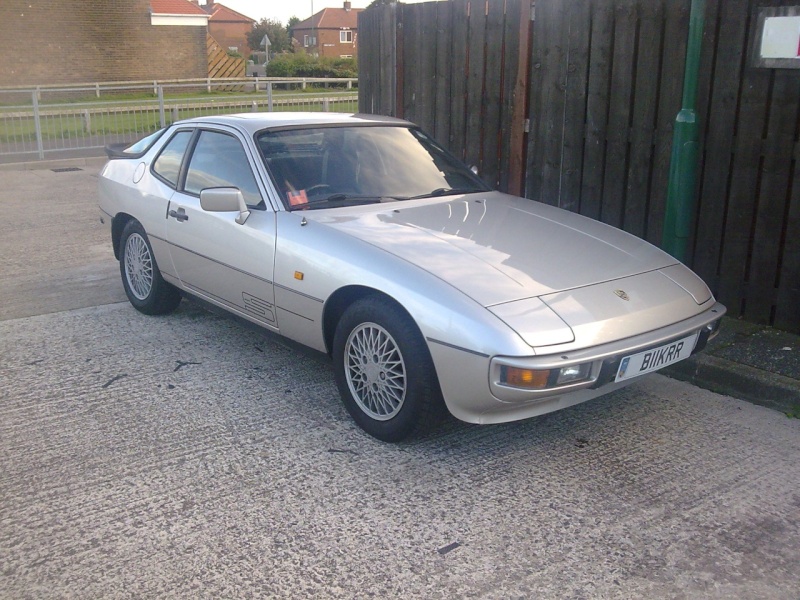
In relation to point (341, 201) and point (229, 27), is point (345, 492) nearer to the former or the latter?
point (341, 201)

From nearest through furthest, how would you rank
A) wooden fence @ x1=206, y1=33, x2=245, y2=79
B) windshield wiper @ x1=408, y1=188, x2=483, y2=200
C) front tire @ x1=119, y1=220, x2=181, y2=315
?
1. windshield wiper @ x1=408, y1=188, x2=483, y2=200
2. front tire @ x1=119, y1=220, x2=181, y2=315
3. wooden fence @ x1=206, y1=33, x2=245, y2=79

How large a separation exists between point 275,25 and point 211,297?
8777 cm

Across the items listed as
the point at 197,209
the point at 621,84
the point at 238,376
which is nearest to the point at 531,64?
the point at 621,84

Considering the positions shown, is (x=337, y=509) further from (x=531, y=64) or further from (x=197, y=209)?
(x=531, y=64)

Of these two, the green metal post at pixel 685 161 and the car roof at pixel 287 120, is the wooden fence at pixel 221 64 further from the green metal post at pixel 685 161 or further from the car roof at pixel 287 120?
the green metal post at pixel 685 161

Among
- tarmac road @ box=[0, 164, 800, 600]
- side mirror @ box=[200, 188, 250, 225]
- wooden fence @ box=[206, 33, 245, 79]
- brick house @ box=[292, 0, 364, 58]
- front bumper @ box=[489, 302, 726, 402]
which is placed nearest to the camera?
tarmac road @ box=[0, 164, 800, 600]

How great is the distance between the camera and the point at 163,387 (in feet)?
15.8

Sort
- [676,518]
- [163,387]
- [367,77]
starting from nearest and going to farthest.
A: [676,518] → [163,387] → [367,77]

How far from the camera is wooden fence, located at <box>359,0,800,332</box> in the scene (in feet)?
17.9

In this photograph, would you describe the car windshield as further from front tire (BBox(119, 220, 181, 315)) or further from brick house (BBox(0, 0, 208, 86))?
brick house (BBox(0, 0, 208, 86))

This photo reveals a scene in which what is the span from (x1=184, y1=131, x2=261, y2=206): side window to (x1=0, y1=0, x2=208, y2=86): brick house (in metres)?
29.7

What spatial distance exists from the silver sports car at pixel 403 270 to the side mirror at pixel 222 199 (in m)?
0.01

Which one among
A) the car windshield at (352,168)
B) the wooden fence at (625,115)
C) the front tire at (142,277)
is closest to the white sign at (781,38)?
the wooden fence at (625,115)

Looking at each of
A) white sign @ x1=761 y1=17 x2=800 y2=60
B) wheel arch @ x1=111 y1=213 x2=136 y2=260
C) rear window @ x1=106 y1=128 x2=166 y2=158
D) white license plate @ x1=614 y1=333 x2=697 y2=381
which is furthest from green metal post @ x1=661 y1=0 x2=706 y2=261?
wheel arch @ x1=111 y1=213 x2=136 y2=260
